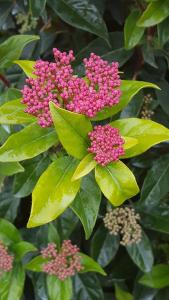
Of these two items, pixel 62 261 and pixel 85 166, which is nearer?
pixel 85 166

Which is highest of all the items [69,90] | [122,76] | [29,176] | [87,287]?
[69,90]

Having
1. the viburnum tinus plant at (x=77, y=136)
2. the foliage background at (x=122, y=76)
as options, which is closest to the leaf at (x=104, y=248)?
the foliage background at (x=122, y=76)

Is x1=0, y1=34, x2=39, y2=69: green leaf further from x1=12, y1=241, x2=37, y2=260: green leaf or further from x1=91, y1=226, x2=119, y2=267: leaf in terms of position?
x1=91, y1=226, x2=119, y2=267: leaf

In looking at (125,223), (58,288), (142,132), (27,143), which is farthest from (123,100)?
(58,288)

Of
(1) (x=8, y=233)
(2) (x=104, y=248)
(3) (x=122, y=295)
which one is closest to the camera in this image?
(1) (x=8, y=233)

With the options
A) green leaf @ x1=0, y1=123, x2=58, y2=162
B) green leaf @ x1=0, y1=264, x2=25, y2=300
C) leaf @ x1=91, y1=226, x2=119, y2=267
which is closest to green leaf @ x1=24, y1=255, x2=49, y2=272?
green leaf @ x1=0, y1=264, x2=25, y2=300

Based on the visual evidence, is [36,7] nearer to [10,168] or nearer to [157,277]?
[10,168]

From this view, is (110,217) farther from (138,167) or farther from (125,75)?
(125,75)

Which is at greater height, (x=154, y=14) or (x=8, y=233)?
(x=154, y=14)
